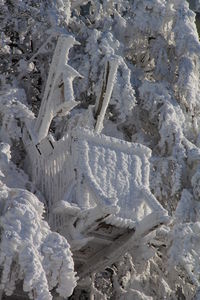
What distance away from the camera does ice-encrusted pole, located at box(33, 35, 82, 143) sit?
902 centimetres

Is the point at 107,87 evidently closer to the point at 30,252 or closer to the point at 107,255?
the point at 107,255

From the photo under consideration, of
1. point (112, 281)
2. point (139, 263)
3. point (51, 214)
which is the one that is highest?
point (51, 214)

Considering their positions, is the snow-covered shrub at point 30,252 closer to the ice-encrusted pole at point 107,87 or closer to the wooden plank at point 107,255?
the wooden plank at point 107,255

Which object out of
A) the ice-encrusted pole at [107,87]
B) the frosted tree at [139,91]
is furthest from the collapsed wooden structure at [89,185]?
the frosted tree at [139,91]

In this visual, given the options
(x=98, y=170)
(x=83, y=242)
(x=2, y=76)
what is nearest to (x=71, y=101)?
(x=98, y=170)

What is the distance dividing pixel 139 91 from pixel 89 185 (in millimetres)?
3907

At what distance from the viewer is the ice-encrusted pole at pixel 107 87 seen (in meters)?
9.52

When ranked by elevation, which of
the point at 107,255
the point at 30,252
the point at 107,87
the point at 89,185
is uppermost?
the point at 30,252

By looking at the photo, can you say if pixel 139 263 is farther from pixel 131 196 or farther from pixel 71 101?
pixel 71 101

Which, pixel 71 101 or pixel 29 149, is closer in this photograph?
→ pixel 71 101

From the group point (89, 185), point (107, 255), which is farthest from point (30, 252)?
point (107, 255)

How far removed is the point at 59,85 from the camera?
912cm

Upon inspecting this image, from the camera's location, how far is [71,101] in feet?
28.9

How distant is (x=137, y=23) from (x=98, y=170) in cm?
449
